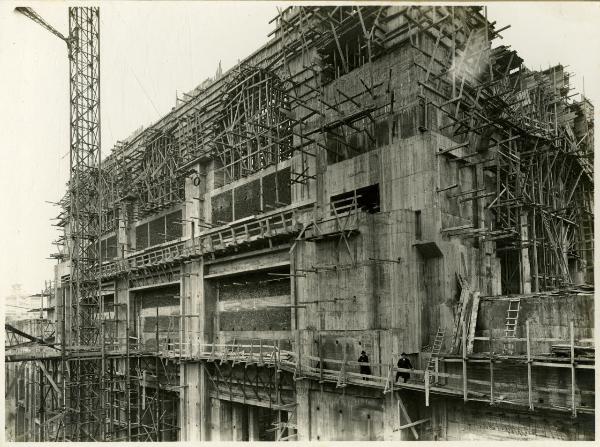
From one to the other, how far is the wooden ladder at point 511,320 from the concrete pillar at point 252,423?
14.3m

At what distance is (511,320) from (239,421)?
16015 millimetres

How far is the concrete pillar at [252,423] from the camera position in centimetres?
2611

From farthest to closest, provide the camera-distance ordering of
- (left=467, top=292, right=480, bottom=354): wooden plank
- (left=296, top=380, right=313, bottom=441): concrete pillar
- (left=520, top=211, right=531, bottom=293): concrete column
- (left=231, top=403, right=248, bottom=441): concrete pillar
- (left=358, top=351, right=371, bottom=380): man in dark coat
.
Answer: (left=231, top=403, right=248, bottom=441): concrete pillar, (left=520, top=211, right=531, bottom=293): concrete column, (left=296, top=380, right=313, bottom=441): concrete pillar, (left=358, top=351, right=371, bottom=380): man in dark coat, (left=467, top=292, right=480, bottom=354): wooden plank

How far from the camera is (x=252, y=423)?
2617cm

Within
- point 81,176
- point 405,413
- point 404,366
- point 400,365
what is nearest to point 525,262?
point 404,366

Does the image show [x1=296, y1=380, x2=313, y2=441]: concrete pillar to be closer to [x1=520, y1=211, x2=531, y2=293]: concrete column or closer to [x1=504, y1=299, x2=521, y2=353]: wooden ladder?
[x1=504, y1=299, x2=521, y2=353]: wooden ladder

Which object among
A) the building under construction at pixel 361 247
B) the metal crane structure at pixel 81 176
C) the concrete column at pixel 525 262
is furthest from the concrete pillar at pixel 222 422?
the concrete column at pixel 525 262

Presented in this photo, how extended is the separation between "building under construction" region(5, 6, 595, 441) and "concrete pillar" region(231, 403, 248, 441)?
0.54 feet

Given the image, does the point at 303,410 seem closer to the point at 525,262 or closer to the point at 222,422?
the point at 222,422

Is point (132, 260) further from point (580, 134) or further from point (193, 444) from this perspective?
point (580, 134)

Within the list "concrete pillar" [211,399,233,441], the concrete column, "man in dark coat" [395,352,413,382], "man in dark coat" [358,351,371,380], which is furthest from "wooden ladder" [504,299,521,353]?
"concrete pillar" [211,399,233,441]

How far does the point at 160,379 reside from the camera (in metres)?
31.8

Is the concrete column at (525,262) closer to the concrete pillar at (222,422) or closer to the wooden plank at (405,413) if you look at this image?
the wooden plank at (405,413)

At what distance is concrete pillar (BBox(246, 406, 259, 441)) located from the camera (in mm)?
26109
